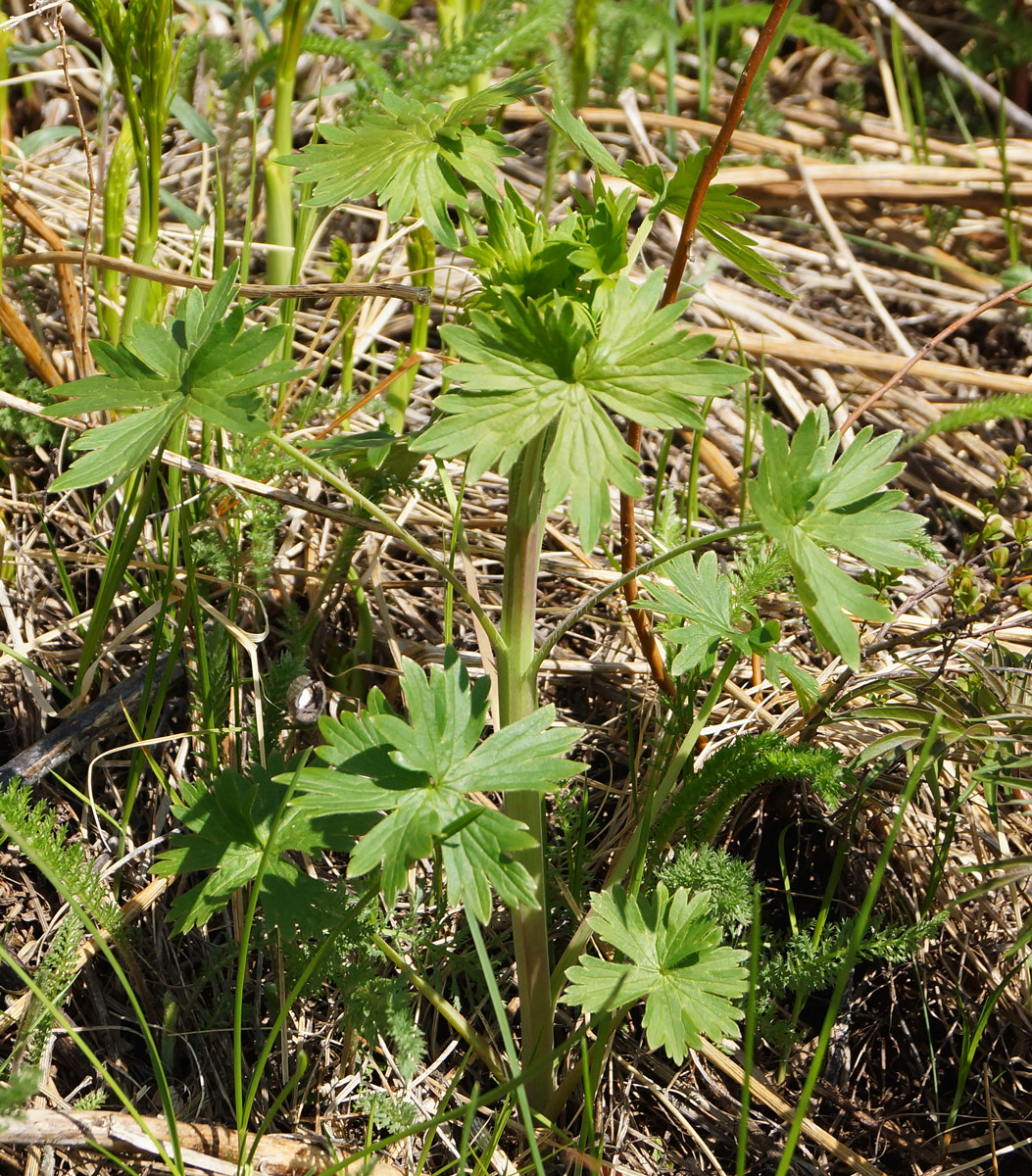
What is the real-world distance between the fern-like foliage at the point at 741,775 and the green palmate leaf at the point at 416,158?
2.49ft

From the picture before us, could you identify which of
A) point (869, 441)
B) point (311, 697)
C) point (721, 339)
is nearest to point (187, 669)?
point (311, 697)

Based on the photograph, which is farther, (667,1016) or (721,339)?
(721,339)

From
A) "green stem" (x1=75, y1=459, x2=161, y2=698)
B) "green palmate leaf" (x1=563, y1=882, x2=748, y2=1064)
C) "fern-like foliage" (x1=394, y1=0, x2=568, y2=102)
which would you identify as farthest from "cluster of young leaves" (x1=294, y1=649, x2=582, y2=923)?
"fern-like foliage" (x1=394, y1=0, x2=568, y2=102)

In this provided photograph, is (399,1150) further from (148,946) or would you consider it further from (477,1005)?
(148,946)

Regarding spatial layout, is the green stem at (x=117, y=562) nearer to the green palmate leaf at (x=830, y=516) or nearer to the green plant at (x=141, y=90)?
the green plant at (x=141, y=90)

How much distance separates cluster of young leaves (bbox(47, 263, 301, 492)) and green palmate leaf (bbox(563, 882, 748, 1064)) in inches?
28.2

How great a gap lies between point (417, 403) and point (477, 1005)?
125cm

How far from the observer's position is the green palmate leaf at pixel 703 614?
4.36 feet

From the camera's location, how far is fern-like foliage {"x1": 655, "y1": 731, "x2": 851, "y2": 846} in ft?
4.58

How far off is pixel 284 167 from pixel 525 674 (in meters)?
1.25

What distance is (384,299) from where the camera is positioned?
2.32 m

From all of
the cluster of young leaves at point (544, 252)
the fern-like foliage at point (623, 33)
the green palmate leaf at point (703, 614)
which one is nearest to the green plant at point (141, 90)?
the cluster of young leaves at point (544, 252)

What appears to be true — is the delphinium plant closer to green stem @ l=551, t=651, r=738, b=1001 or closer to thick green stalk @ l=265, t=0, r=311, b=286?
green stem @ l=551, t=651, r=738, b=1001

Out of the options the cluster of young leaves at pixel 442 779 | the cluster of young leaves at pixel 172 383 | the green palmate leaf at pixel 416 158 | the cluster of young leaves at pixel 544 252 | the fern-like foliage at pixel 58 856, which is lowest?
the fern-like foliage at pixel 58 856
